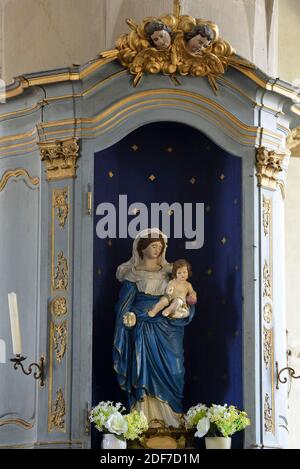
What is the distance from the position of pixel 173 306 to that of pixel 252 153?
1.33 meters

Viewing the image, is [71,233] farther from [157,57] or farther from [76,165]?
[157,57]

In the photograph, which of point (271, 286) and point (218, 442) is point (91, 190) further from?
point (218, 442)

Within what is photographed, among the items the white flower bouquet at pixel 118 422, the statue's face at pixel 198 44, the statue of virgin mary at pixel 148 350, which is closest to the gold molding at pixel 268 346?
the statue of virgin mary at pixel 148 350

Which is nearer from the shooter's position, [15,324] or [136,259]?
[15,324]

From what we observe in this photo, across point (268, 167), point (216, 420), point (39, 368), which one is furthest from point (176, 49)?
point (216, 420)

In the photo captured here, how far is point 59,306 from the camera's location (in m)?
11.5

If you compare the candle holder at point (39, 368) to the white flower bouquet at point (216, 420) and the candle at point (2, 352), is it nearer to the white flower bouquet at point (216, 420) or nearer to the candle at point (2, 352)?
the candle at point (2, 352)

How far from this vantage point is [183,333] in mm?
11680

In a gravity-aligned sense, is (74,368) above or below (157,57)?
below

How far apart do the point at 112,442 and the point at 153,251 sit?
151 cm

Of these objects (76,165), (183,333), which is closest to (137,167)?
(76,165)

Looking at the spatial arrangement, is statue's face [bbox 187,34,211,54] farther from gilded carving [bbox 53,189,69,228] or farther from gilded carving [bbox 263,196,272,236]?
gilded carving [bbox 53,189,69,228]

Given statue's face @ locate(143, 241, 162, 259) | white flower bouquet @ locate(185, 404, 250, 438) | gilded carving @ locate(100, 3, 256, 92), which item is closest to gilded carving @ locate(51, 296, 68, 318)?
statue's face @ locate(143, 241, 162, 259)
